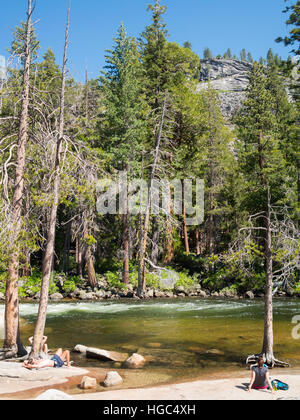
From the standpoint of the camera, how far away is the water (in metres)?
12.3

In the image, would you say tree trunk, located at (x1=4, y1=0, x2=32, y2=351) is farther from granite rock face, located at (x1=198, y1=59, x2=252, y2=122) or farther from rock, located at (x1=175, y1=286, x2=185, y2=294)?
granite rock face, located at (x1=198, y1=59, x2=252, y2=122)

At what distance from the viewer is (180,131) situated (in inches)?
1309

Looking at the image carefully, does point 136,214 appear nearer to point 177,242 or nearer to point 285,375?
point 177,242

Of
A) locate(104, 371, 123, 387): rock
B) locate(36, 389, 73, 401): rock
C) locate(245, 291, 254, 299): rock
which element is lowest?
locate(245, 291, 254, 299): rock

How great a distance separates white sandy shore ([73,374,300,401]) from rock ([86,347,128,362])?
11.5ft

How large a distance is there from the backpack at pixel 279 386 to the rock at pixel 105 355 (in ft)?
17.5

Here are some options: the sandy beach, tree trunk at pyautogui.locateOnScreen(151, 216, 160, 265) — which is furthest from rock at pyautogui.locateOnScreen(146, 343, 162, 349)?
tree trunk at pyautogui.locateOnScreen(151, 216, 160, 265)

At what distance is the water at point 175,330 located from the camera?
1227 centimetres

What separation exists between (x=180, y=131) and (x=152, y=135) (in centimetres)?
277

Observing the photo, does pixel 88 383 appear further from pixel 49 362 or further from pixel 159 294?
pixel 159 294

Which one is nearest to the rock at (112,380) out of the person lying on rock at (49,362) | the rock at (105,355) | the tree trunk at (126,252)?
the person lying on rock at (49,362)

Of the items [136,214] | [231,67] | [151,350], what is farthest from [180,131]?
[231,67]

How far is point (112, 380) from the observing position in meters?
9.59

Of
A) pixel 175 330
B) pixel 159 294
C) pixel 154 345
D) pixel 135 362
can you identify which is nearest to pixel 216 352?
pixel 154 345
